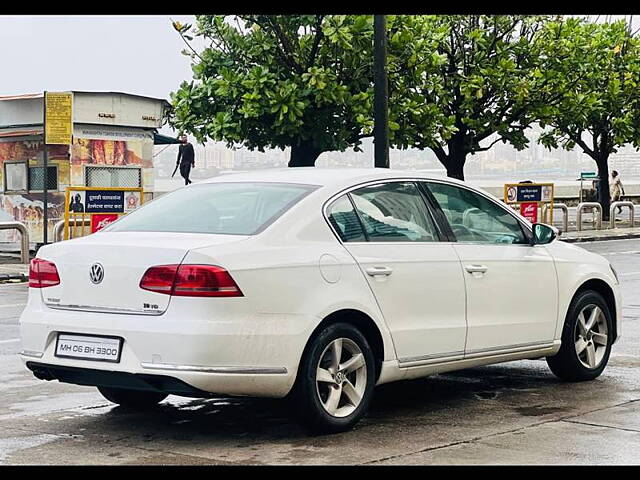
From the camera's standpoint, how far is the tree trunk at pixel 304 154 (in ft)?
82.8

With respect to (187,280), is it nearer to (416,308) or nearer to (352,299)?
(352,299)

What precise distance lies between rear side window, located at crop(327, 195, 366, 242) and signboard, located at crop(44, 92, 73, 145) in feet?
47.5

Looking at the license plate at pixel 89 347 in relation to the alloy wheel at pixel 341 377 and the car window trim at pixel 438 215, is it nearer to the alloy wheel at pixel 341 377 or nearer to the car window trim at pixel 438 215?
the alloy wheel at pixel 341 377

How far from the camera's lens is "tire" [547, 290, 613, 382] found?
9102mm

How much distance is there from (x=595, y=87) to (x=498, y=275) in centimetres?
2341

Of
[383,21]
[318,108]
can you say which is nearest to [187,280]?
[383,21]

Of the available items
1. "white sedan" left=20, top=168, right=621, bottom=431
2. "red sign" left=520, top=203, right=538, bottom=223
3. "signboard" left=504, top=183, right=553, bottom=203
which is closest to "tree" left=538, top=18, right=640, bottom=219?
"signboard" left=504, top=183, right=553, bottom=203

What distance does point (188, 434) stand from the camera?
7348 millimetres

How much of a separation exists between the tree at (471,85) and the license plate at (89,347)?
18.8 metres

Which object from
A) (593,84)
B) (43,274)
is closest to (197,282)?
(43,274)

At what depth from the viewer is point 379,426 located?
7562 millimetres

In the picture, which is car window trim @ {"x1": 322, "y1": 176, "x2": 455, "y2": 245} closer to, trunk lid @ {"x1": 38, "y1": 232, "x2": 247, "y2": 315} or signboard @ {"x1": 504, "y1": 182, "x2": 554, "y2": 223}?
trunk lid @ {"x1": 38, "y1": 232, "x2": 247, "y2": 315}
